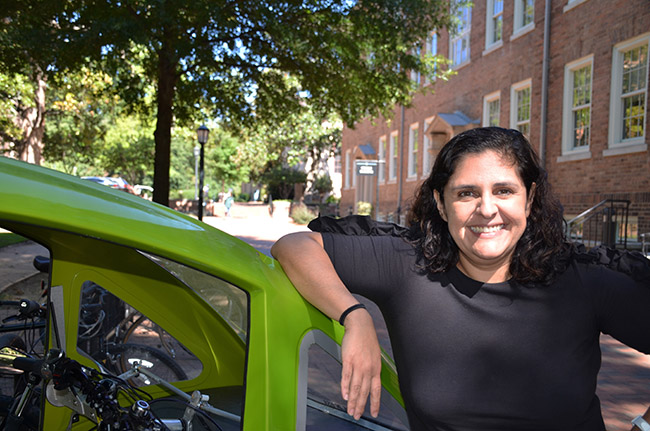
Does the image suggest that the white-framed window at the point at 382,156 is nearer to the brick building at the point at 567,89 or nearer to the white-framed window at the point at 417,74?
the white-framed window at the point at 417,74

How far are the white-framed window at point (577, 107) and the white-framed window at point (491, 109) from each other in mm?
3504

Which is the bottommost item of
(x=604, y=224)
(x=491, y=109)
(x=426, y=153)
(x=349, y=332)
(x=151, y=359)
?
(x=151, y=359)

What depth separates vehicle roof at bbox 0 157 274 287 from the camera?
1188mm

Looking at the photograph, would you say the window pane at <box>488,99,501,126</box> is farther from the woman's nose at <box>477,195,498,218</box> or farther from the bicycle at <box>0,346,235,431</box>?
the bicycle at <box>0,346,235,431</box>

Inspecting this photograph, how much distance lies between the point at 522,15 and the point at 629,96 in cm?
536

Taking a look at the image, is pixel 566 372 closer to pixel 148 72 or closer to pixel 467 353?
pixel 467 353

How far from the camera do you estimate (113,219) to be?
4.26 feet

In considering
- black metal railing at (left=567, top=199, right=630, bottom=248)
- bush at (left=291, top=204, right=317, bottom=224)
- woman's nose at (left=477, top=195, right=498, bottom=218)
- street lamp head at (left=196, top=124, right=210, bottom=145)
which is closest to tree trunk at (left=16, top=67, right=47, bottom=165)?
street lamp head at (left=196, top=124, right=210, bottom=145)

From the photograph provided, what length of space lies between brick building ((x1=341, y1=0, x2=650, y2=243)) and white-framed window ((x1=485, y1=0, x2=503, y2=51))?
0.10 ft

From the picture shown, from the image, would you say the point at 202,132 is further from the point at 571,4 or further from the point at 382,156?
the point at 382,156

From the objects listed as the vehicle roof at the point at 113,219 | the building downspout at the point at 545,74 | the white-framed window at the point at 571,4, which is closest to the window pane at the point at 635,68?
the white-framed window at the point at 571,4

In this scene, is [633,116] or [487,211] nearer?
[487,211]

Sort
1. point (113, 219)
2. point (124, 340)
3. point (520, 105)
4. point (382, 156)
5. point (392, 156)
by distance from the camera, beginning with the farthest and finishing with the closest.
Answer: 1. point (382, 156)
2. point (392, 156)
3. point (520, 105)
4. point (124, 340)
5. point (113, 219)

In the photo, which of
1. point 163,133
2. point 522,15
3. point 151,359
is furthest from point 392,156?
point 151,359
